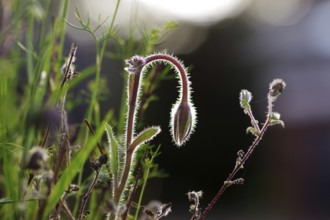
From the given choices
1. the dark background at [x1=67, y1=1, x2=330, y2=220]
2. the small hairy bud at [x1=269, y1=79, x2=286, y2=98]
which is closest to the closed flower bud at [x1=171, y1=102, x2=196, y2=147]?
the small hairy bud at [x1=269, y1=79, x2=286, y2=98]

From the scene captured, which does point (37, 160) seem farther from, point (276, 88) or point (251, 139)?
point (251, 139)

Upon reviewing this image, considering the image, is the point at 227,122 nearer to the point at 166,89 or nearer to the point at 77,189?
the point at 166,89

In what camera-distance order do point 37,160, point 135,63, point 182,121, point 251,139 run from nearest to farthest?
point 37,160 → point 135,63 → point 182,121 → point 251,139

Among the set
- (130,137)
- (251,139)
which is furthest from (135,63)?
(251,139)

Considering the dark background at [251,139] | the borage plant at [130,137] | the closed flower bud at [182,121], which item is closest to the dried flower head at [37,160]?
the borage plant at [130,137]

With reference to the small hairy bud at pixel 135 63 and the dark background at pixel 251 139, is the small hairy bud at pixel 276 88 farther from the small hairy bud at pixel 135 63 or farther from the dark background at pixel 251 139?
the dark background at pixel 251 139

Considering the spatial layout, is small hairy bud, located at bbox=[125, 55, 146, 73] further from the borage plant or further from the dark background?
the dark background

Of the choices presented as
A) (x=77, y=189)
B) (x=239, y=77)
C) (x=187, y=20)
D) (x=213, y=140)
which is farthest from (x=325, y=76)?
(x=77, y=189)
